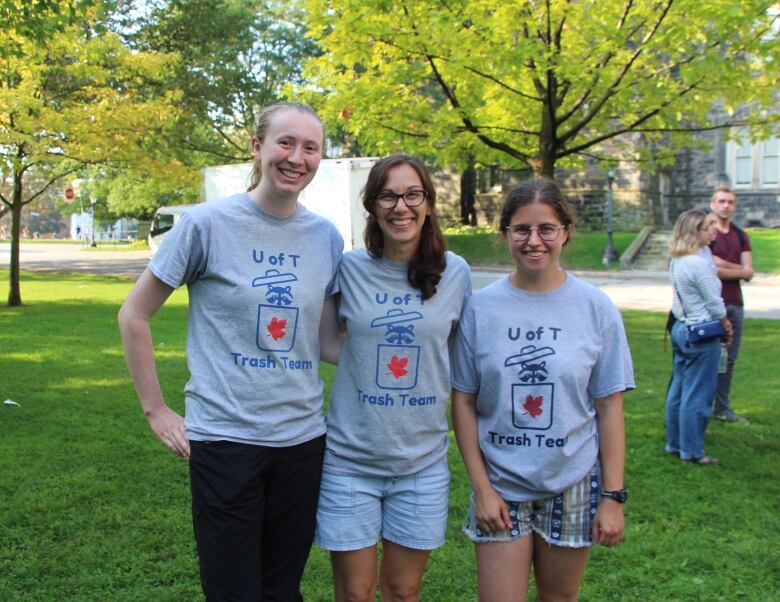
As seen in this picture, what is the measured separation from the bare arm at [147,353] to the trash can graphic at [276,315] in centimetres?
29

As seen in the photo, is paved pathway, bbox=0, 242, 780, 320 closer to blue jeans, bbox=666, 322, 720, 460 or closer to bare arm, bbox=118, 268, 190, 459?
blue jeans, bbox=666, 322, 720, 460

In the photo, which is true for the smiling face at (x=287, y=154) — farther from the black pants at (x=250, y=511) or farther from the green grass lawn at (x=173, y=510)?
the green grass lawn at (x=173, y=510)

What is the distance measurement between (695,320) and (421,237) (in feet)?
11.8

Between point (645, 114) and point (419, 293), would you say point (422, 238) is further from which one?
point (645, 114)

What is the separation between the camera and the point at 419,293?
2.47 metres

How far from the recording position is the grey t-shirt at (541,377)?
7.88 feet

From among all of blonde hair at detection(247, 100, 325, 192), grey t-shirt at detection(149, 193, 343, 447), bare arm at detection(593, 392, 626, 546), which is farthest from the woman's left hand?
blonde hair at detection(247, 100, 325, 192)

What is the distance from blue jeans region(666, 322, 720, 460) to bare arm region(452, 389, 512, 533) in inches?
135

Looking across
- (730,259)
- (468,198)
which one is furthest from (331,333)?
(468,198)

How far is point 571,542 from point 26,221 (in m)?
107

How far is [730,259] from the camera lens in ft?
20.6

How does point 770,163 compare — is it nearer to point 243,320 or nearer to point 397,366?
point 397,366

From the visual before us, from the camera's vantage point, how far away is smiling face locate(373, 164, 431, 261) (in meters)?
2.45

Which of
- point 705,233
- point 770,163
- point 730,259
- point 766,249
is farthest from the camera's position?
point 770,163
